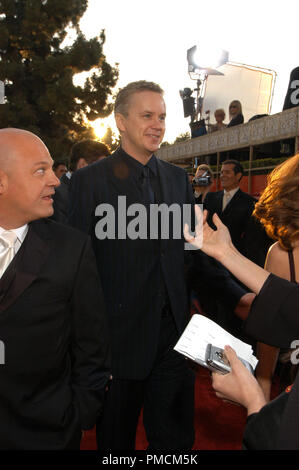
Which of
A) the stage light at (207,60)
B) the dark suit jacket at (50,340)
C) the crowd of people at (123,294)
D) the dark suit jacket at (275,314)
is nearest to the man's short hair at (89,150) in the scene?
the crowd of people at (123,294)

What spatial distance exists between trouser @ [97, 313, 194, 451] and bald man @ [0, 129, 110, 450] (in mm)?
505

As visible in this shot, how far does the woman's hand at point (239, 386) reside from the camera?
129 centimetres

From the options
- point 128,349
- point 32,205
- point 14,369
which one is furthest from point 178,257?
point 14,369

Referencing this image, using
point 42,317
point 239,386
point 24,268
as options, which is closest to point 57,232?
point 24,268

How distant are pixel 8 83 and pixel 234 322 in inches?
827

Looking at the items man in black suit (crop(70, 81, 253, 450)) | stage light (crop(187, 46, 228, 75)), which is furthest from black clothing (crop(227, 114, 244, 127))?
stage light (crop(187, 46, 228, 75))

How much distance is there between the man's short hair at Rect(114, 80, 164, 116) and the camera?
8.17ft

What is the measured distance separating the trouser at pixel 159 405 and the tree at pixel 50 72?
66.9 feet

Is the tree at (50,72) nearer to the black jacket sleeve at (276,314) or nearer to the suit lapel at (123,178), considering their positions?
the suit lapel at (123,178)

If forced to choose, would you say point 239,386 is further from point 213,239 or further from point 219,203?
point 219,203

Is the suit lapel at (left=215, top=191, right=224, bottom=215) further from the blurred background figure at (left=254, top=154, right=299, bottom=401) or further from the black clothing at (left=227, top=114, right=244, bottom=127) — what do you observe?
the black clothing at (left=227, top=114, right=244, bottom=127)

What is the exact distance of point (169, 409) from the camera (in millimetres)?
2332

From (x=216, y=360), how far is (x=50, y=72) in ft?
74.1

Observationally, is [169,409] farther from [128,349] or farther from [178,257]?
[178,257]
